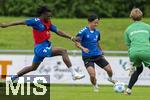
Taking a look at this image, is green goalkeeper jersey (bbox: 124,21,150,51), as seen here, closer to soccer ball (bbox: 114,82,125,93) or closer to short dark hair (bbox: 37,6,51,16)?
soccer ball (bbox: 114,82,125,93)

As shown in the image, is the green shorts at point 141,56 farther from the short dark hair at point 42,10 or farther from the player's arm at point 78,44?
the short dark hair at point 42,10

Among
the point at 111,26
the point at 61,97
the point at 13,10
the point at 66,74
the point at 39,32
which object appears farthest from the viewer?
the point at 13,10

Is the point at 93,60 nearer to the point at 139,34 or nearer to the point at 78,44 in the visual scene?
the point at 78,44

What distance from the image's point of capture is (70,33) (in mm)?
40219

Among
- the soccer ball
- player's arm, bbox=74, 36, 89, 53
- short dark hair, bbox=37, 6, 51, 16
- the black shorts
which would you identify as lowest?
→ the soccer ball

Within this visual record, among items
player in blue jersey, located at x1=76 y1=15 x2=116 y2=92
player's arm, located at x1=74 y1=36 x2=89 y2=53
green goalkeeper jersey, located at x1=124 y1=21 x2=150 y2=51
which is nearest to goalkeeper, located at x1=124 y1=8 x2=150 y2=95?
green goalkeeper jersey, located at x1=124 y1=21 x2=150 y2=51

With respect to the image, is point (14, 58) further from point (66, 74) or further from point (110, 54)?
point (110, 54)

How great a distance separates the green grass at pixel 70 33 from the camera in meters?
37.5

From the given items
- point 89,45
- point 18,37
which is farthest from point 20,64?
point 18,37

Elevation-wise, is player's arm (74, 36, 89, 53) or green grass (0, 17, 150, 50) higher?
green grass (0, 17, 150, 50)

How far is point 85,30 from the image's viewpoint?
18844 millimetres

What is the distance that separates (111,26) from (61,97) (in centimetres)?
2696

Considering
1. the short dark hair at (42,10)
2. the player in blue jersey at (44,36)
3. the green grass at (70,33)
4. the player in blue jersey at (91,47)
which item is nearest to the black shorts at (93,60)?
the player in blue jersey at (91,47)

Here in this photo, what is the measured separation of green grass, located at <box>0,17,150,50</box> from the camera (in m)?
37.5
